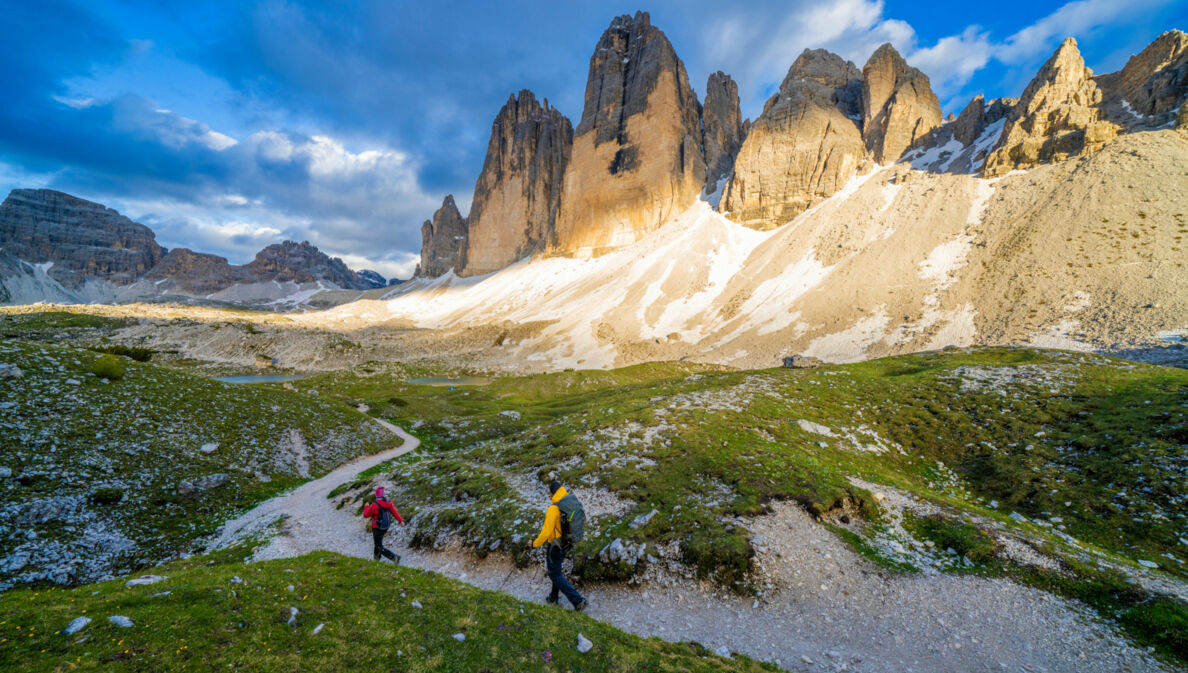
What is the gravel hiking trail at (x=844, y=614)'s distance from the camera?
10070mm

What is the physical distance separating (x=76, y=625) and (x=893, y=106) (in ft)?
594

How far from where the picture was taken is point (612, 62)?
199 m

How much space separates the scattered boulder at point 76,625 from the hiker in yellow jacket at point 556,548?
8348 millimetres

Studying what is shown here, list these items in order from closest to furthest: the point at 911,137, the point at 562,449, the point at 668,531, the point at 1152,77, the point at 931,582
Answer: the point at 931,582 → the point at 668,531 → the point at 562,449 → the point at 1152,77 → the point at 911,137

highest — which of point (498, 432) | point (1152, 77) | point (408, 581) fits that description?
point (1152, 77)

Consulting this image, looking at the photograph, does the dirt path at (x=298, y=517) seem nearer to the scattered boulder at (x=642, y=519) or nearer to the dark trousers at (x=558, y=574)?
the dark trousers at (x=558, y=574)

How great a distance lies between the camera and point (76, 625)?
6.91 metres

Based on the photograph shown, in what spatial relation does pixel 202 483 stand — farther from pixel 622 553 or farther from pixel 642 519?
pixel 642 519

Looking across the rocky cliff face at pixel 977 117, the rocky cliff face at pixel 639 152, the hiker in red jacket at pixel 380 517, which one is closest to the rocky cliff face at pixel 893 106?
the rocky cliff face at pixel 977 117

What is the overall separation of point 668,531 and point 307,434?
95.1ft

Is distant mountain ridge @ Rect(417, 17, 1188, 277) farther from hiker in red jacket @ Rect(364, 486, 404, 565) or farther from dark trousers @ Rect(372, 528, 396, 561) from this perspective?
dark trousers @ Rect(372, 528, 396, 561)

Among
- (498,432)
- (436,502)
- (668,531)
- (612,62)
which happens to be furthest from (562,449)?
(612,62)

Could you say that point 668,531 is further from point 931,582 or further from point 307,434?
point 307,434

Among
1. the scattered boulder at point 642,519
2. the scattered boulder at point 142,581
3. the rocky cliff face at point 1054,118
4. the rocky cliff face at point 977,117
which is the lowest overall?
the scattered boulder at point 642,519
